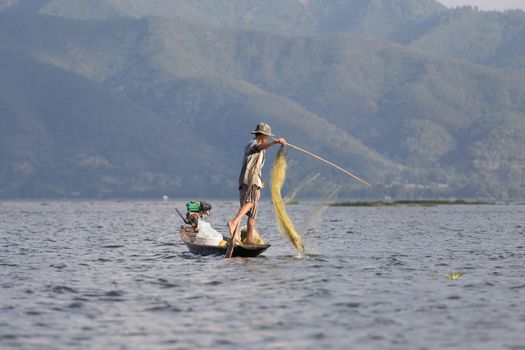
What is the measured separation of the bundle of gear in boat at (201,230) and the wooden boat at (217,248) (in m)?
0.03

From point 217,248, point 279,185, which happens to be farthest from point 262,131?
point 217,248

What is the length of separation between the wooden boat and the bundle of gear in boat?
0.11 feet

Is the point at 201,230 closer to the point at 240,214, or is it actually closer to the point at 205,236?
the point at 205,236

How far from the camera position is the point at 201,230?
34156 mm

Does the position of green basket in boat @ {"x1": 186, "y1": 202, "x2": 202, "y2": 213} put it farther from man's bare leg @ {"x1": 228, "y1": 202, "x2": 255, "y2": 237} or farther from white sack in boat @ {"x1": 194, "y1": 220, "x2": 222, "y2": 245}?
man's bare leg @ {"x1": 228, "y1": 202, "x2": 255, "y2": 237}

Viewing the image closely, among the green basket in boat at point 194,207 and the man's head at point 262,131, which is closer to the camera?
the man's head at point 262,131

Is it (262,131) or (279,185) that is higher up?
(262,131)

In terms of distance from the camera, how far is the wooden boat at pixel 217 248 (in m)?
31.6

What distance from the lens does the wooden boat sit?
3158cm

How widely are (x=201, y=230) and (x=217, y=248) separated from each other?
1284mm

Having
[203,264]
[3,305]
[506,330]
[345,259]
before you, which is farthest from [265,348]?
[345,259]

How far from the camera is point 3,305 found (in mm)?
21562

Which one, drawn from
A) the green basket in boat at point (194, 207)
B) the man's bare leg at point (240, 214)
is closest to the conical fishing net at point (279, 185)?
the man's bare leg at point (240, 214)

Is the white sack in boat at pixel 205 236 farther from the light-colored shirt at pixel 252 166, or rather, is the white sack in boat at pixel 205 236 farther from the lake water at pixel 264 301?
the light-colored shirt at pixel 252 166
